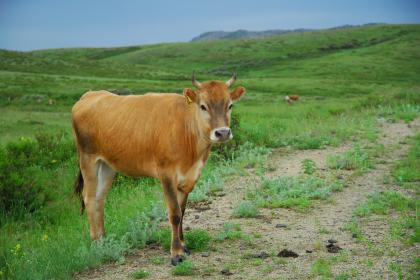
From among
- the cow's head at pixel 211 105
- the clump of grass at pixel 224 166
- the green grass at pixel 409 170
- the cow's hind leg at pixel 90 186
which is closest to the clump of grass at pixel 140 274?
the cow's hind leg at pixel 90 186

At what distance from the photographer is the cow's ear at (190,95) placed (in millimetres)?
7074

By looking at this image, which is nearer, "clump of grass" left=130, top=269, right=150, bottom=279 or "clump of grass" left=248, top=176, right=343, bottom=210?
"clump of grass" left=130, top=269, right=150, bottom=279

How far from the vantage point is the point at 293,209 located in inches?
376

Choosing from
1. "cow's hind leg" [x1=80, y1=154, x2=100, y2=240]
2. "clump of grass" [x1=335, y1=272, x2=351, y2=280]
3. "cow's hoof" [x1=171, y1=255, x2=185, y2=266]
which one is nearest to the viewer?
"clump of grass" [x1=335, y1=272, x2=351, y2=280]

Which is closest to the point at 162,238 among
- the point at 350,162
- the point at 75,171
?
the point at 350,162

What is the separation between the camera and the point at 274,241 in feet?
25.8

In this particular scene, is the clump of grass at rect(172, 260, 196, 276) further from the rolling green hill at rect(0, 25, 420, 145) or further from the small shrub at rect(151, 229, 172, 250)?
the rolling green hill at rect(0, 25, 420, 145)

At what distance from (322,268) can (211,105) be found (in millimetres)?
2514

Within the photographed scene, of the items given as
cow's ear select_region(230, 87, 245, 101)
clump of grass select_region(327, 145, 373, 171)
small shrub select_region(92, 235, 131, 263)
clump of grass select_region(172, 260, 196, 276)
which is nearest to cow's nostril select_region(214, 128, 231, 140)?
cow's ear select_region(230, 87, 245, 101)

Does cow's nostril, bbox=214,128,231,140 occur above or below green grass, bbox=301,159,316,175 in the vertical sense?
above

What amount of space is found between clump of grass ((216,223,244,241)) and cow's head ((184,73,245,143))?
66.1 inches

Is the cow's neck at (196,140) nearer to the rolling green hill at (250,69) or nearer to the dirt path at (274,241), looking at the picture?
the dirt path at (274,241)

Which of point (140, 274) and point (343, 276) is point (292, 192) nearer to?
point (343, 276)

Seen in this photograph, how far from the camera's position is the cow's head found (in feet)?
22.6
